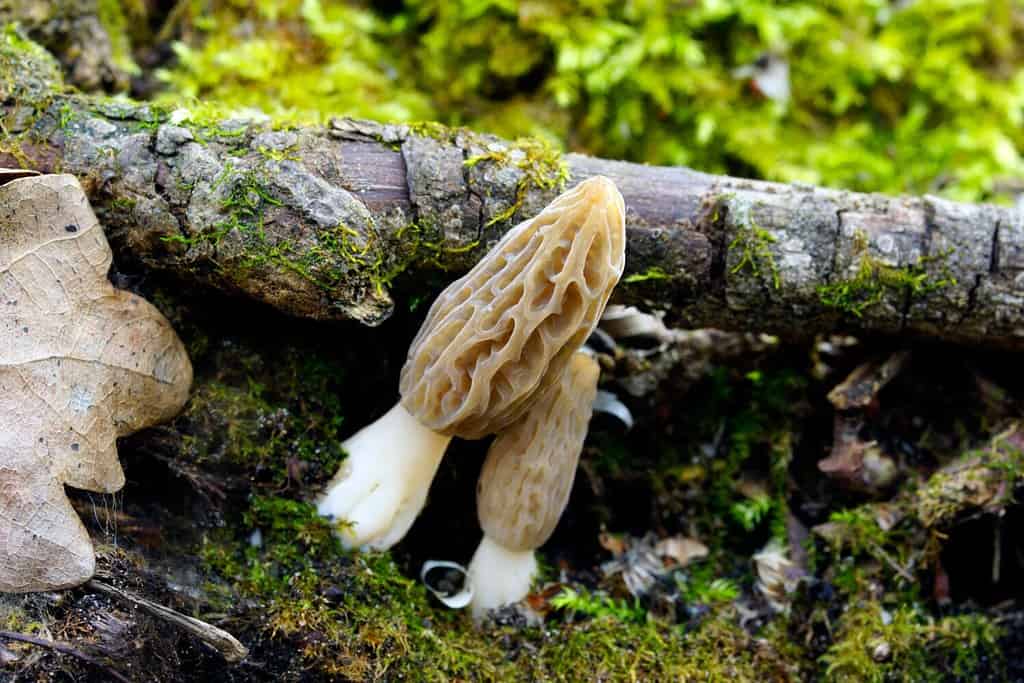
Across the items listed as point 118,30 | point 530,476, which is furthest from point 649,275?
point 118,30

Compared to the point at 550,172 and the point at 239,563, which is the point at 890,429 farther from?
the point at 239,563

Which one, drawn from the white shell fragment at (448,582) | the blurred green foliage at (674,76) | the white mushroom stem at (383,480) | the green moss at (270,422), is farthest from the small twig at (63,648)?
the blurred green foliage at (674,76)

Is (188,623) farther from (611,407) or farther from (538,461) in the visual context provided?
(611,407)

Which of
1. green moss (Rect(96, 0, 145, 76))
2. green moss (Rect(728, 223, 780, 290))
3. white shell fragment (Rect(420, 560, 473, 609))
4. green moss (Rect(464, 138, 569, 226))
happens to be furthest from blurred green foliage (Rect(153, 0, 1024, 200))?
white shell fragment (Rect(420, 560, 473, 609))

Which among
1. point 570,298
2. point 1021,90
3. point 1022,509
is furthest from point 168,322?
point 1021,90

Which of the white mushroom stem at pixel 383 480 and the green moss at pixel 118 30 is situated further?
the green moss at pixel 118 30

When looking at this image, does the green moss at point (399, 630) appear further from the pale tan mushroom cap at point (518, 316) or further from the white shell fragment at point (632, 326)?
the white shell fragment at point (632, 326)
